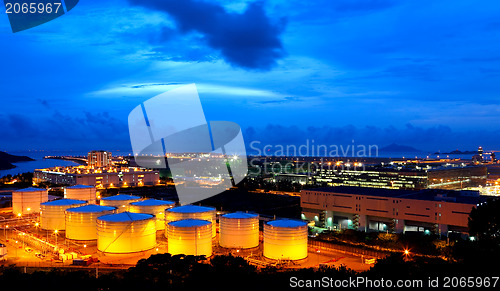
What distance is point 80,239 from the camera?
1788cm

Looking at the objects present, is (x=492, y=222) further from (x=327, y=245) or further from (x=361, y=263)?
(x=327, y=245)

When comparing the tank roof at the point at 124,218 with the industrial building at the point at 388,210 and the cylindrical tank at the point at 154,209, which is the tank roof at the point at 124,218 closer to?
the cylindrical tank at the point at 154,209

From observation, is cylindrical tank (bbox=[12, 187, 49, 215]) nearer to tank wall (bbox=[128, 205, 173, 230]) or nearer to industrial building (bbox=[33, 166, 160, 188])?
tank wall (bbox=[128, 205, 173, 230])

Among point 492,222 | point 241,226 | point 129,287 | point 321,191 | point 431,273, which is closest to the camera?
point 129,287

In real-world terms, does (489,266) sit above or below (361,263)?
above

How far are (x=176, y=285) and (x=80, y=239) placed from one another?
34.9 ft

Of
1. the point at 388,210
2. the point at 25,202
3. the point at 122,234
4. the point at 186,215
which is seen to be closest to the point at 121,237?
the point at 122,234

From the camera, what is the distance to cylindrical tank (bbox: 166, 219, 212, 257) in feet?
49.6

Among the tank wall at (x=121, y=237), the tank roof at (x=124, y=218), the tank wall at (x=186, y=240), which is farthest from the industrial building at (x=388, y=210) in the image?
the tank wall at (x=121, y=237)

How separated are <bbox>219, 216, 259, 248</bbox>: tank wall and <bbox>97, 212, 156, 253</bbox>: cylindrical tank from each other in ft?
10.7

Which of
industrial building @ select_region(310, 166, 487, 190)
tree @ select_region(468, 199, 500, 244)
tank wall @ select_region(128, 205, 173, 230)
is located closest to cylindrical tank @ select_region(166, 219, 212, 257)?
tank wall @ select_region(128, 205, 173, 230)

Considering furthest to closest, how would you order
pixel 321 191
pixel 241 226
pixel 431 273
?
1. pixel 321 191
2. pixel 241 226
3. pixel 431 273

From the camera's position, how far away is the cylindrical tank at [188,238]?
15133 millimetres

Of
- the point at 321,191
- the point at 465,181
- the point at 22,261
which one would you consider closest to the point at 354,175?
the point at 465,181
